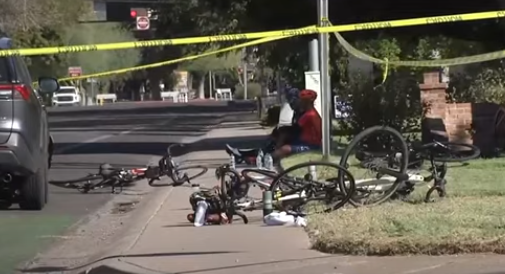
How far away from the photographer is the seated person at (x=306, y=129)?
42.2 feet

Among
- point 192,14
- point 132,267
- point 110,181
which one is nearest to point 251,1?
point 110,181

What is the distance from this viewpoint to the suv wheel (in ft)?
42.9

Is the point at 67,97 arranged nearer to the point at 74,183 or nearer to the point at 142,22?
the point at 142,22

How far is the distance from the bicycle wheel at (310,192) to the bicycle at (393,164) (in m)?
0.19

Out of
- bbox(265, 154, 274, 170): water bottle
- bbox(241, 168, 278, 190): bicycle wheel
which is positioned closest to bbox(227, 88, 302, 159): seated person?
bbox(265, 154, 274, 170): water bottle

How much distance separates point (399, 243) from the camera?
880 centimetres

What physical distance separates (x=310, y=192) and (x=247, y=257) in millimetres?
2125

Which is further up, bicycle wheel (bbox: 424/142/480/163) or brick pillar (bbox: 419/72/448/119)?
brick pillar (bbox: 419/72/448/119)

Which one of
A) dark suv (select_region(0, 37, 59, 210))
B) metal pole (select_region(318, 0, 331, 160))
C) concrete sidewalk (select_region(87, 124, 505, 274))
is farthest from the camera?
metal pole (select_region(318, 0, 331, 160))

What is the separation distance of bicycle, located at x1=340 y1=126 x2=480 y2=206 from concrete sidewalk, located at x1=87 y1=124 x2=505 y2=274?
124cm

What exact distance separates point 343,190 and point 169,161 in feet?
13.2

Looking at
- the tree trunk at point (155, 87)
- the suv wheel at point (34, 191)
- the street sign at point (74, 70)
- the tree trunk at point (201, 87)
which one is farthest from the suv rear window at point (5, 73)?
the tree trunk at point (201, 87)

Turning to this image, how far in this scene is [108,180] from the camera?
15.5 m

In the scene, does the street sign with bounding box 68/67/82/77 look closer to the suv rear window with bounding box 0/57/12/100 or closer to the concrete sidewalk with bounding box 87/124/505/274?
the suv rear window with bounding box 0/57/12/100
